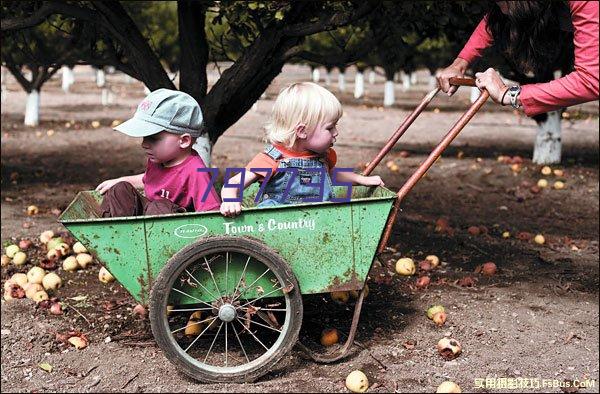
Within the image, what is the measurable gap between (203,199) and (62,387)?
1.18m

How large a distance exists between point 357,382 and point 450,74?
1.82m

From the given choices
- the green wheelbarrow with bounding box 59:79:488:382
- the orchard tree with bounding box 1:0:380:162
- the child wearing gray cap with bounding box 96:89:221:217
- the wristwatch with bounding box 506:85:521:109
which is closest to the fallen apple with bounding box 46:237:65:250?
the orchard tree with bounding box 1:0:380:162

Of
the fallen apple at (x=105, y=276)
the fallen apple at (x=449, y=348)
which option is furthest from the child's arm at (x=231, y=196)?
the fallen apple at (x=105, y=276)

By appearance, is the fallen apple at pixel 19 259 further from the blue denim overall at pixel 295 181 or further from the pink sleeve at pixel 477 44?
the pink sleeve at pixel 477 44

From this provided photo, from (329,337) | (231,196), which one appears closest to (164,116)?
(231,196)

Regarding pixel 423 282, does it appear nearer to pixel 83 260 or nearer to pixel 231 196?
pixel 231 196

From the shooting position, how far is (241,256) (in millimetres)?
3701

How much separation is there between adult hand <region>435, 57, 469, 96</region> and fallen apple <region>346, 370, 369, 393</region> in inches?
65.2

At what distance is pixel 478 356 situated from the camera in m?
4.10

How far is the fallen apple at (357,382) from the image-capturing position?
3625 mm

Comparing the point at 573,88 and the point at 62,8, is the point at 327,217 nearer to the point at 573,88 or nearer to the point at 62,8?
the point at 573,88

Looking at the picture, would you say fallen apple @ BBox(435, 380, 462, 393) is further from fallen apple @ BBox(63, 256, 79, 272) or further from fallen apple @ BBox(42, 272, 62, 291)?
fallen apple @ BBox(63, 256, 79, 272)

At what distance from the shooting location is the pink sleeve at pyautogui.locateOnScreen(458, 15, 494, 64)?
429 centimetres

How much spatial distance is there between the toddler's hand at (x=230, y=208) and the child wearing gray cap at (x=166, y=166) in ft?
1.27
